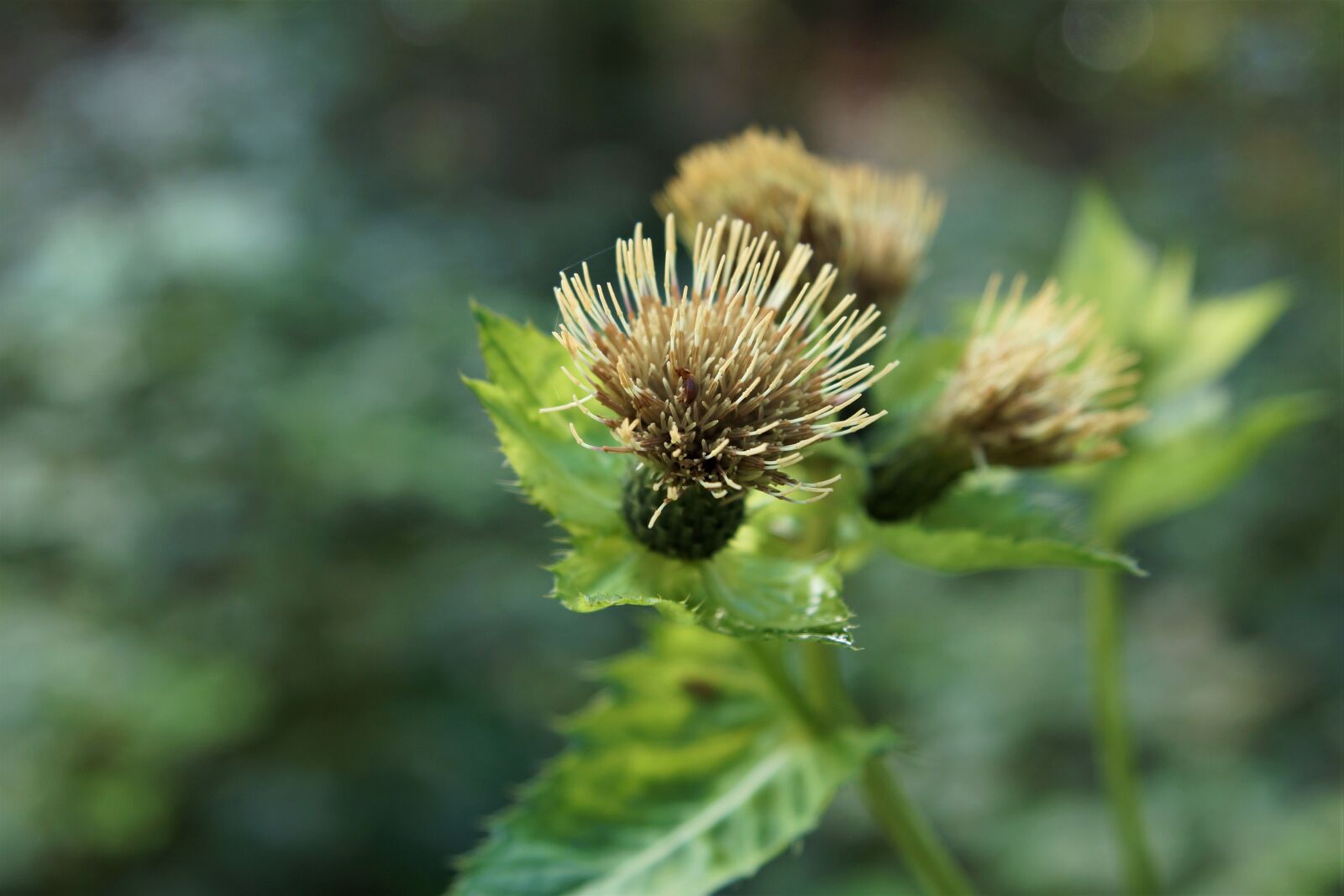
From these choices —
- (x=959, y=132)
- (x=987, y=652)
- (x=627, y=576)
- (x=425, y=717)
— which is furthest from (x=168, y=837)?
(x=959, y=132)

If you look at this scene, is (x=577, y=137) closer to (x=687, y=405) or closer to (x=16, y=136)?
(x=16, y=136)

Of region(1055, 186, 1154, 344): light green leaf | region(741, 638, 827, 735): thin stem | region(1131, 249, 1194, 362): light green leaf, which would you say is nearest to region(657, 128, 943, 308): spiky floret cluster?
region(741, 638, 827, 735): thin stem

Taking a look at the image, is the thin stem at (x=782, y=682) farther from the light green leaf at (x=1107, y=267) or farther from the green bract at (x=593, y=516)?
the light green leaf at (x=1107, y=267)

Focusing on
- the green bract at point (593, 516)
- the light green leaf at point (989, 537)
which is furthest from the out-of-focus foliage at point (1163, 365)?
the green bract at point (593, 516)

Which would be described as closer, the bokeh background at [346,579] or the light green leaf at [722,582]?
the light green leaf at [722,582]

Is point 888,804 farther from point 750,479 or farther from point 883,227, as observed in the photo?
point 883,227

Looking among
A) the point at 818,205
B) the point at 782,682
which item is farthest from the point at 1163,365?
the point at 782,682
